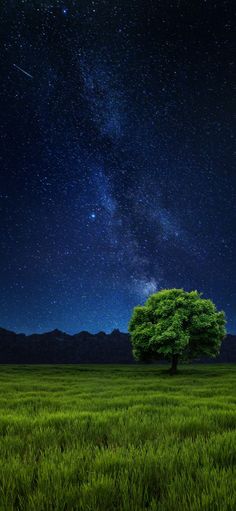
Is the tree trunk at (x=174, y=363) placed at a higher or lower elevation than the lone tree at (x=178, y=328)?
lower

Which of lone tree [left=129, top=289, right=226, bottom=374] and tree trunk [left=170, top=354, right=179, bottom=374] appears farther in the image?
tree trunk [left=170, top=354, right=179, bottom=374]

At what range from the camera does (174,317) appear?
33750mm

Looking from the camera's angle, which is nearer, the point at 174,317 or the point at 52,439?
the point at 52,439

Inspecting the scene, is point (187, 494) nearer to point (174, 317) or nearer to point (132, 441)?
point (132, 441)

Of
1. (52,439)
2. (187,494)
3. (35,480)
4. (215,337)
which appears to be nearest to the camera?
(187,494)

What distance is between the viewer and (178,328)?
3328 centimetres

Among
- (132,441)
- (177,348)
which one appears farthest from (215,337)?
(132,441)

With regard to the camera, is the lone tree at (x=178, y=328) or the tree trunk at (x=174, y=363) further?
the tree trunk at (x=174, y=363)

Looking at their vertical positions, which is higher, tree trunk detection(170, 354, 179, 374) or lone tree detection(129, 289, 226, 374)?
lone tree detection(129, 289, 226, 374)

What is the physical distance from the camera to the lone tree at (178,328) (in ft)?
109

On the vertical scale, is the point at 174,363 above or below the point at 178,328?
below

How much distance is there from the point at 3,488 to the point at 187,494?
1.36 m

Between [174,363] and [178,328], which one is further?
[174,363]

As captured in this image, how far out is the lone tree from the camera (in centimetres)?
3334
